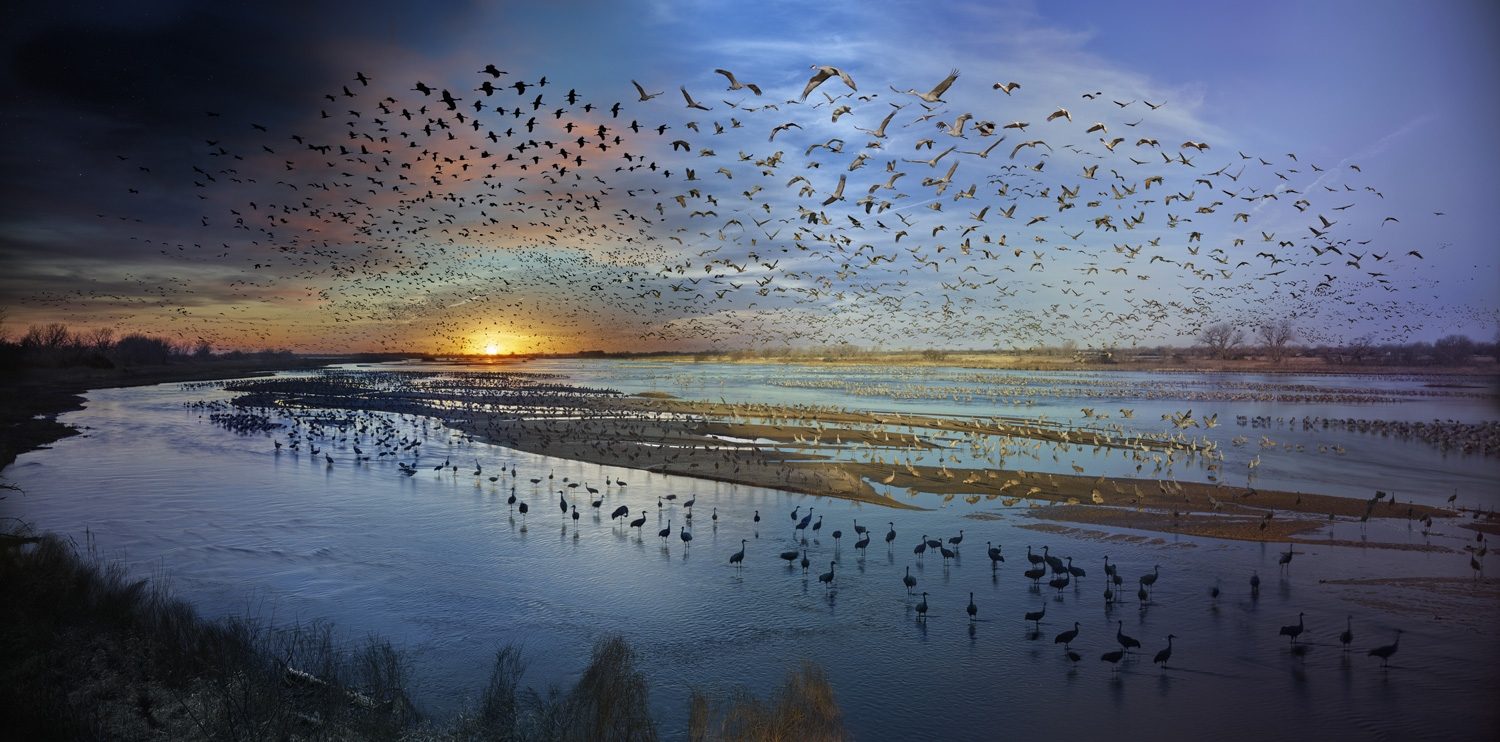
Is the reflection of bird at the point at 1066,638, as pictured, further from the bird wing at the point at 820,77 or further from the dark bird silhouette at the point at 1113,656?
the bird wing at the point at 820,77

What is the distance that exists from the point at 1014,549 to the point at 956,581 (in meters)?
3.20

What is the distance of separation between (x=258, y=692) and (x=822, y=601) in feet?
31.0

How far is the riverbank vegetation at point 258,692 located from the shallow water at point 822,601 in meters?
0.77

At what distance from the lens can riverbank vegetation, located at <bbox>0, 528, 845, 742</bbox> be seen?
8.58m

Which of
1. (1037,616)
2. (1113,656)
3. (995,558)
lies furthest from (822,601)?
(1113,656)

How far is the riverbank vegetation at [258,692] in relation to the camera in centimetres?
858

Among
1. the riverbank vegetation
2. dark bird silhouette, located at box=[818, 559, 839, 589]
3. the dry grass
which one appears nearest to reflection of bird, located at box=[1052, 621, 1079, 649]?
the dry grass

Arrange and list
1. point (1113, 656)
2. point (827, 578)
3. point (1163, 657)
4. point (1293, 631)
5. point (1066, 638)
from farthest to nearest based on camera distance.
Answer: point (827, 578)
point (1293, 631)
point (1066, 638)
point (1163, 657)
point (1113, 656)

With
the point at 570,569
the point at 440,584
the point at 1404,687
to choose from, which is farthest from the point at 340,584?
the point at 1404,687

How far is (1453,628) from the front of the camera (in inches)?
536

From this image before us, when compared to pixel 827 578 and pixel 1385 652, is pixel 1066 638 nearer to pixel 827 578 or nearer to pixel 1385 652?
pixel 827 578

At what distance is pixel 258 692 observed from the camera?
9.14 metres

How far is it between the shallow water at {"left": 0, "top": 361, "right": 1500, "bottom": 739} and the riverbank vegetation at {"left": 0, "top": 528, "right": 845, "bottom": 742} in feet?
2.53

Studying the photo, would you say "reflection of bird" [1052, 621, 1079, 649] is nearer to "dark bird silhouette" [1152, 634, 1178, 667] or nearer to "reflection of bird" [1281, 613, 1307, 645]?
"dark bird silhouette" [1152, 634, 1178, 667]
